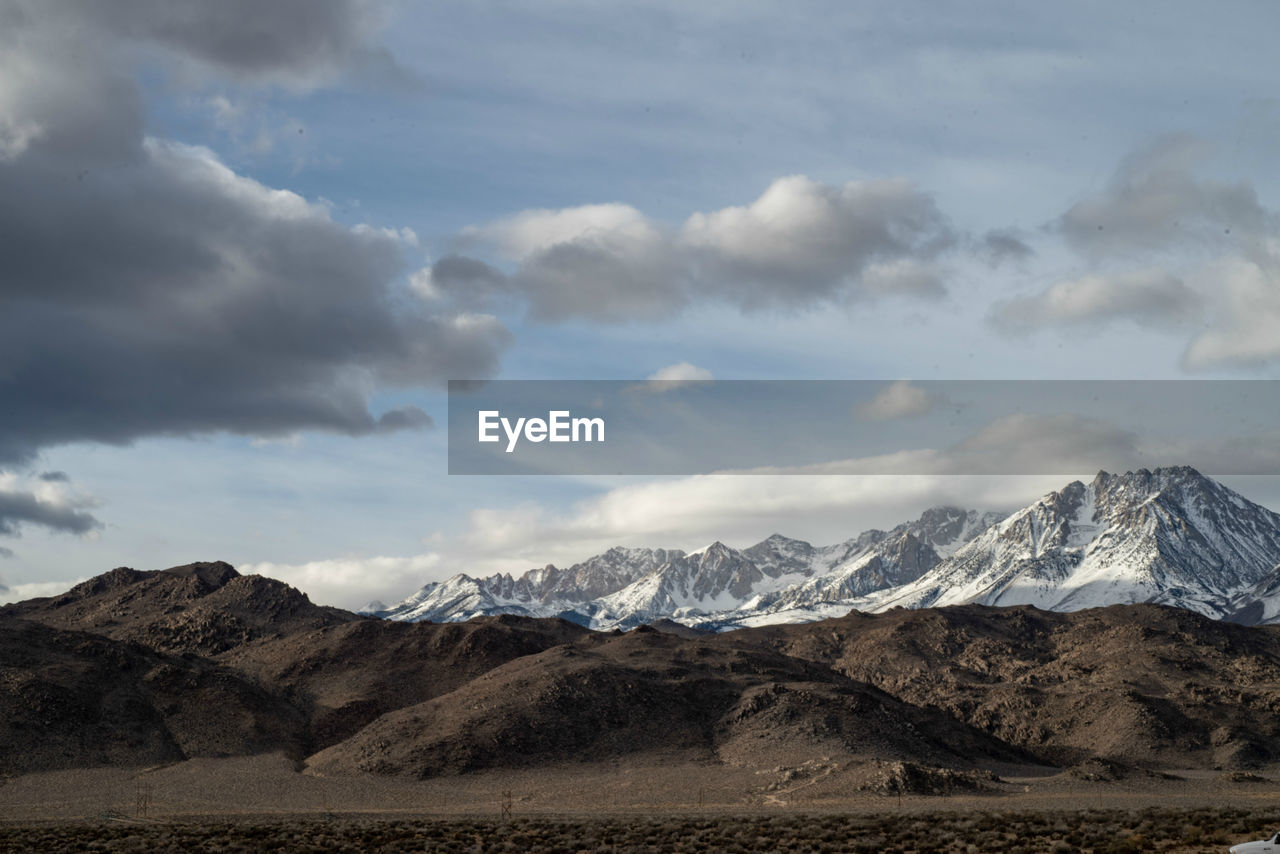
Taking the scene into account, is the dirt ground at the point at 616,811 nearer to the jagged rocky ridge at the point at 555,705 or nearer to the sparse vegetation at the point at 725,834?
the sparse vegetation at the point at 725,834

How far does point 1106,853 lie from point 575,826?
3602 cm

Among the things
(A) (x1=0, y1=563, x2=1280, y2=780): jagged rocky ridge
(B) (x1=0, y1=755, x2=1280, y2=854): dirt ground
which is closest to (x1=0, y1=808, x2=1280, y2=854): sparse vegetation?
(B) (x1=0, y1=755, x2=1280, y2=854): dirt ground

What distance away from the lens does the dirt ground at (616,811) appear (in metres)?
66.8

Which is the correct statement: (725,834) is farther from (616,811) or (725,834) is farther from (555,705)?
(555,705)

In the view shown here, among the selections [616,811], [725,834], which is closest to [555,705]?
[616,811]

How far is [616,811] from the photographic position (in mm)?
92125

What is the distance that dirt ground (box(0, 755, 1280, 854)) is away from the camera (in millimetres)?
66812

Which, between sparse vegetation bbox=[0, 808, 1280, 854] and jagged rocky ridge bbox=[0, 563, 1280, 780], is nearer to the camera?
sparse vegetation bbox=[0, 808, 1280, 854]

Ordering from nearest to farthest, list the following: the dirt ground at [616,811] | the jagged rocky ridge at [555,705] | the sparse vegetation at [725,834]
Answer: the sparse vegetation at [725,834] < the dirt ground at [616,811] < the jagged rocky ridge at [555,705]

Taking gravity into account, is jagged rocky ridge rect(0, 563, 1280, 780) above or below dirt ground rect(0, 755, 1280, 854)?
above

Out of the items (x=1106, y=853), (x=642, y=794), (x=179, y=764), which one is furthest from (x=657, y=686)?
(x=1106, y=853)

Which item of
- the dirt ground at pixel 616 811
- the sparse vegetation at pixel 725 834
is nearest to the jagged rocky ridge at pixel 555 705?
the dirt ground at pixel 616 811

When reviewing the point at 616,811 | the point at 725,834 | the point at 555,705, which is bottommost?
the point at 616,811

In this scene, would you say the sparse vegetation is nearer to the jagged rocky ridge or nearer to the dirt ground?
the dirt ground
